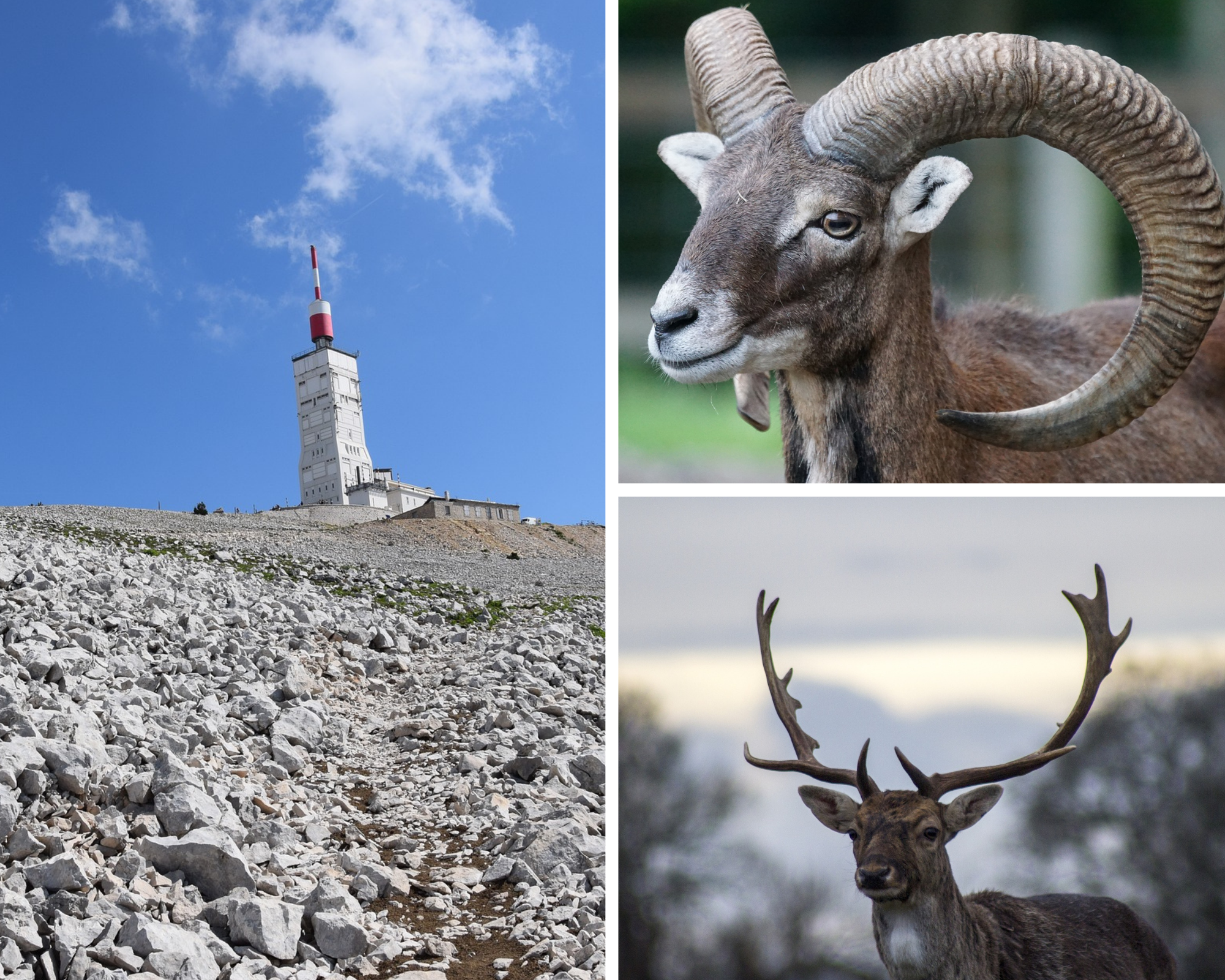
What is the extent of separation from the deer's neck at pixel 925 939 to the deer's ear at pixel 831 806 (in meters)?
0.23

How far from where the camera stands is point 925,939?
278cm

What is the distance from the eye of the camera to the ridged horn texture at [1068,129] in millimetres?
2312

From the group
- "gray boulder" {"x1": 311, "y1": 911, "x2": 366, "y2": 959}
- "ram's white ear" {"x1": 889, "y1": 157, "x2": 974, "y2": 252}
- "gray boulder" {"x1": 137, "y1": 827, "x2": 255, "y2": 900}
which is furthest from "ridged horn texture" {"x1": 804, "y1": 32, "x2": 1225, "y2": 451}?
"gray boulder" {"x1": 137, "y1": 827, "x2": 255, "y2": 900}

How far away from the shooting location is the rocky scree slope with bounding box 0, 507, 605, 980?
3830 millimetres

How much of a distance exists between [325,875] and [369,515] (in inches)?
1965

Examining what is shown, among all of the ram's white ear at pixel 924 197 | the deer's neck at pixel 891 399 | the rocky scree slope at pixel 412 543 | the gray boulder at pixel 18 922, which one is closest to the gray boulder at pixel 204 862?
the gray boulder at pixel 18 922

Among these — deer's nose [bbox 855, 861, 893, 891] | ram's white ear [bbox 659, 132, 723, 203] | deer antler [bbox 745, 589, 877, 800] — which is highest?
ram's white ear [bbox 659, 132, 723, 203]

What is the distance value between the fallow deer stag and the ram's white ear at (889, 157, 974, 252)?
1139 mm

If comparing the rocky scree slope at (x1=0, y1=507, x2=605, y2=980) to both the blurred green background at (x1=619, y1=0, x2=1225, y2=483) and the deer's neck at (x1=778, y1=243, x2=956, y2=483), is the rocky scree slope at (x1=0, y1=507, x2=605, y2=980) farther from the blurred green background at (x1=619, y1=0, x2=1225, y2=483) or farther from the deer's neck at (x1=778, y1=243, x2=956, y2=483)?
the deer's neck at (x1=778, y1=243, x2=956, y2=483)

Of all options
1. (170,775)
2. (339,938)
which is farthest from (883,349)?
(170,775)

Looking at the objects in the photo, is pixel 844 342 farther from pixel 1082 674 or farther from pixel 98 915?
pixel 98 915

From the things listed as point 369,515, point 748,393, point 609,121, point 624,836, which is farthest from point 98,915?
point 369,515

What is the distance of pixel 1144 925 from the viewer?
317 cm

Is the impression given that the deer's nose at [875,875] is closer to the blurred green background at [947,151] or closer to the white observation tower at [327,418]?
the blurred green background at [947,151]
